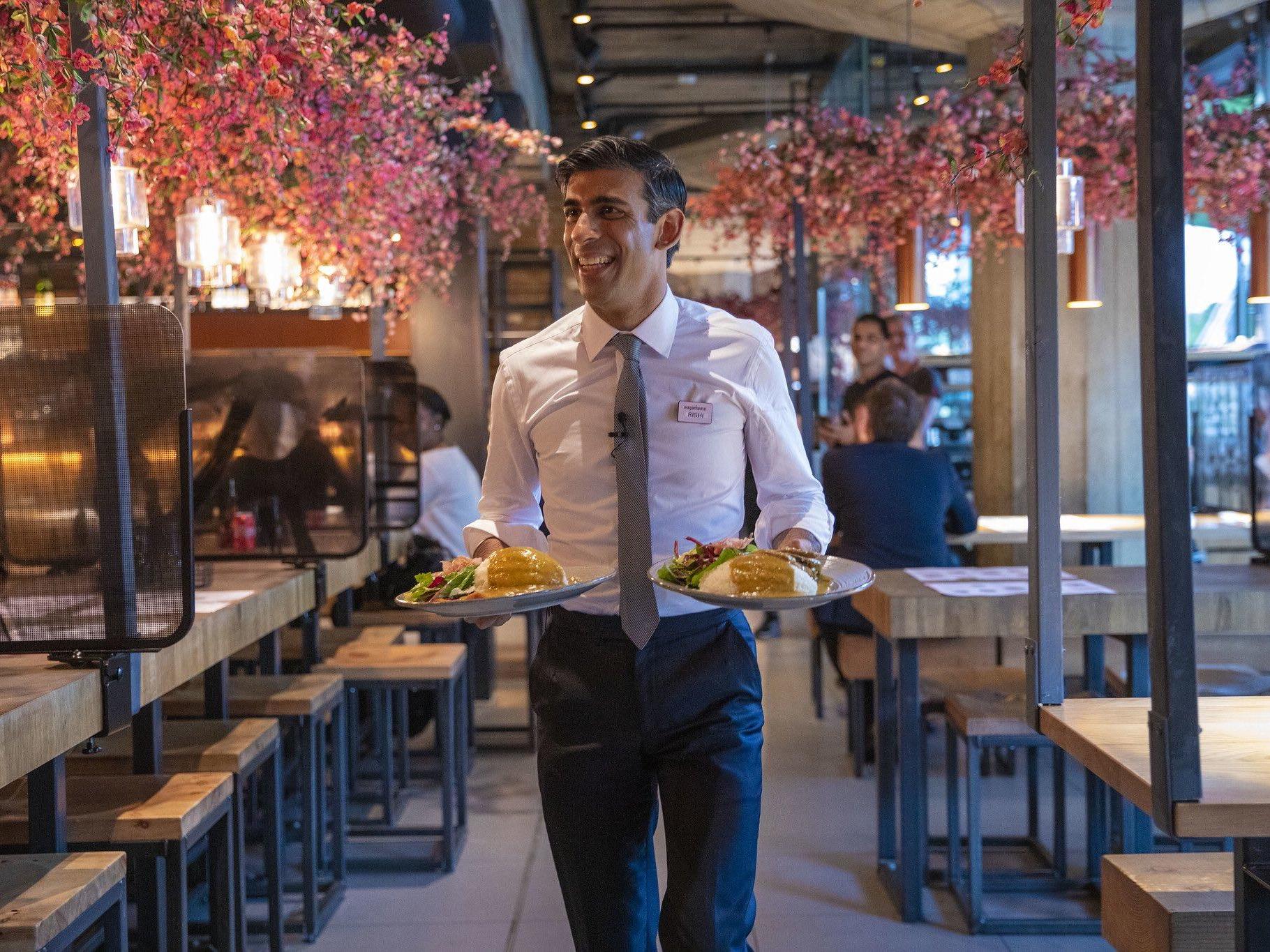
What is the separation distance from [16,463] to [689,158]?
41.3 ft

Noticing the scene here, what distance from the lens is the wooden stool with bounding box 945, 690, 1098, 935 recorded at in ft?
11.3

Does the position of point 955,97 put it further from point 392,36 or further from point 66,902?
point 66,902

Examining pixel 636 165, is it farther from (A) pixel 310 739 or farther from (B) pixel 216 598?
(A) pixel 310 739

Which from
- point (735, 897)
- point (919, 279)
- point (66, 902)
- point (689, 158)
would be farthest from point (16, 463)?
point (689, 158)

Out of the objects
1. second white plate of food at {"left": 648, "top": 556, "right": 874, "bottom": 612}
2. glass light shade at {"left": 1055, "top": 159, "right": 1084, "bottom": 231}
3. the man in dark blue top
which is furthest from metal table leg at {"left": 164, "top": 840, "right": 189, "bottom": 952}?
glass light shade at {"left": 1055, "top": 159, "right": 1084, "bottom": 231}

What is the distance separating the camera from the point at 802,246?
6648 millimetres

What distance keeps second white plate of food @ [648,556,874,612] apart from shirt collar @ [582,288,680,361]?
38cm

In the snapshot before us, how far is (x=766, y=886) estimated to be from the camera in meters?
3.96

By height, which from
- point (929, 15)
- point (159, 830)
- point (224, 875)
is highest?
point (929, 15)

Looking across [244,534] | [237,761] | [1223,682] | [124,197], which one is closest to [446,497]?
[244,534]

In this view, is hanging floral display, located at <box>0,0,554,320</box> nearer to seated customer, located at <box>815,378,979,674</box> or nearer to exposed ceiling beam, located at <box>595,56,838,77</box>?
seated customer, located at <box>815,378,979,674</box>

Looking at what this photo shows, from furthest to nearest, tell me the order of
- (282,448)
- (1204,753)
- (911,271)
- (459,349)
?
(459,349) → (911,271) → (282,448) → (1204,753)

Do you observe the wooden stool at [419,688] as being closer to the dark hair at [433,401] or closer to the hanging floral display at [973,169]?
the dark hair at [433,401]

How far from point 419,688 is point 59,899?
2.33 meters
